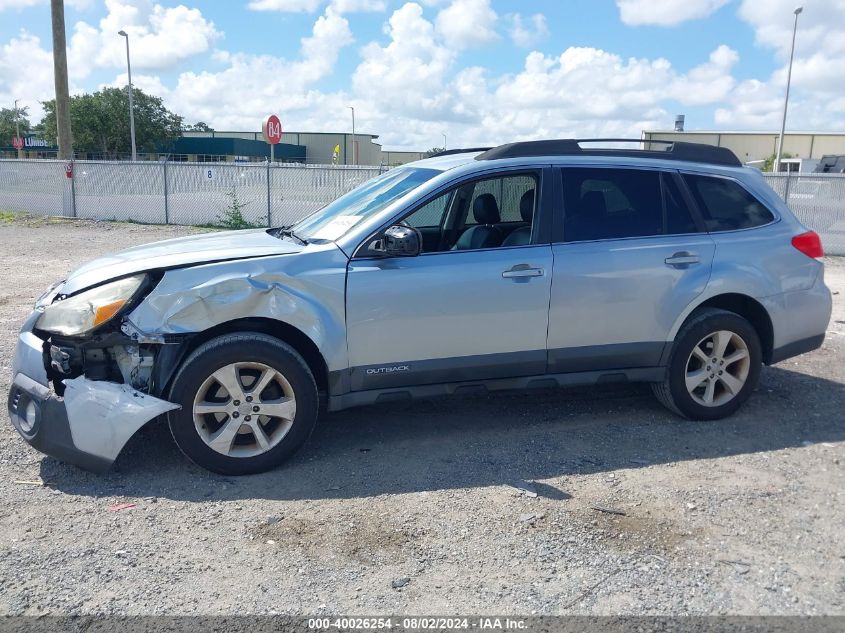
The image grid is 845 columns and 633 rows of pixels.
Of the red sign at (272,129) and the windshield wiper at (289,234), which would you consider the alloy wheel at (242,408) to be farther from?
the red sign at (272,129)

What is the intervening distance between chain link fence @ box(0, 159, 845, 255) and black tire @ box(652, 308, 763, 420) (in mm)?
11822

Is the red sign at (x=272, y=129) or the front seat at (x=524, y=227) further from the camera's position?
the red sign at (x=272, y=129)

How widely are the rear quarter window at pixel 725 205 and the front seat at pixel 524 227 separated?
3.68 feet

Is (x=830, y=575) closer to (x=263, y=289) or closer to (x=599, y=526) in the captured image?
(x=599, y=526)

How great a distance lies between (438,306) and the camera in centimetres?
439

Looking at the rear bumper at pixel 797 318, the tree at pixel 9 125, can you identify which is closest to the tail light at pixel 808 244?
the rear bumper at pixel 797 318

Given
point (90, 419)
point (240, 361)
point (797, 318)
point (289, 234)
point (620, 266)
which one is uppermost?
point (289, 234)

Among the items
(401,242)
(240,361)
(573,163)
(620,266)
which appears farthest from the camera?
(573,163)

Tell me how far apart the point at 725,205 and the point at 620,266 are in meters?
1.03

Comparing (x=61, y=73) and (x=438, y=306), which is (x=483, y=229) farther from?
(x=61, y=73)

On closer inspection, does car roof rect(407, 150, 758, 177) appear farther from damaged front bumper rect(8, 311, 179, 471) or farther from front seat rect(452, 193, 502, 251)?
damaged front bumper rect(8, 311, 179, 471)

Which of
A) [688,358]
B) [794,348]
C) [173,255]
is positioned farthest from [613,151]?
[173,255]

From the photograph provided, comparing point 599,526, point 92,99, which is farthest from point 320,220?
point 92,99

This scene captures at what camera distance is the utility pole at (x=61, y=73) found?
830 inches
